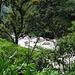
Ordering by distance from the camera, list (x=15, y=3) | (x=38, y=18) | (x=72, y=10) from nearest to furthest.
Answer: (x=15, y=3) < (x=72, y=10) < (x=38, y=18)

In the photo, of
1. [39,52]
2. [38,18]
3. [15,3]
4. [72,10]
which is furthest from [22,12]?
[38,18]

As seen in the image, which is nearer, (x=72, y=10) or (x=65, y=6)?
(x=72, y=10)

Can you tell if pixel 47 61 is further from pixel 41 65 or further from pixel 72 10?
pixel 72 10

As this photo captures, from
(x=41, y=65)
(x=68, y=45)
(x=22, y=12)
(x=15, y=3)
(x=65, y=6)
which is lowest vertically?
(x=41, y=65)

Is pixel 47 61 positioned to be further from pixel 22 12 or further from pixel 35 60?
pixel 22 12

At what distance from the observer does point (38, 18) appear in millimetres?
17766

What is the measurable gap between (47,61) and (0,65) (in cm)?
143

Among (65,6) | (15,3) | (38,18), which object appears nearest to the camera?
(15,3)

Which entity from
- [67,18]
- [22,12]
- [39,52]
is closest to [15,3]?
[22,12]

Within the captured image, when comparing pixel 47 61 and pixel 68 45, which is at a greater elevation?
pixel 68 45

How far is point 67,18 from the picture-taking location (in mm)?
15359

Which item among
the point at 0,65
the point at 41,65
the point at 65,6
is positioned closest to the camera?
the point at 0,65

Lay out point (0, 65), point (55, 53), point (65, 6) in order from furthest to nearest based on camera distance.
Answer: point (65, 6) → point (55, 53) → point (0, 65)

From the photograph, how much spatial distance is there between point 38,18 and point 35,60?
52.3 ft
